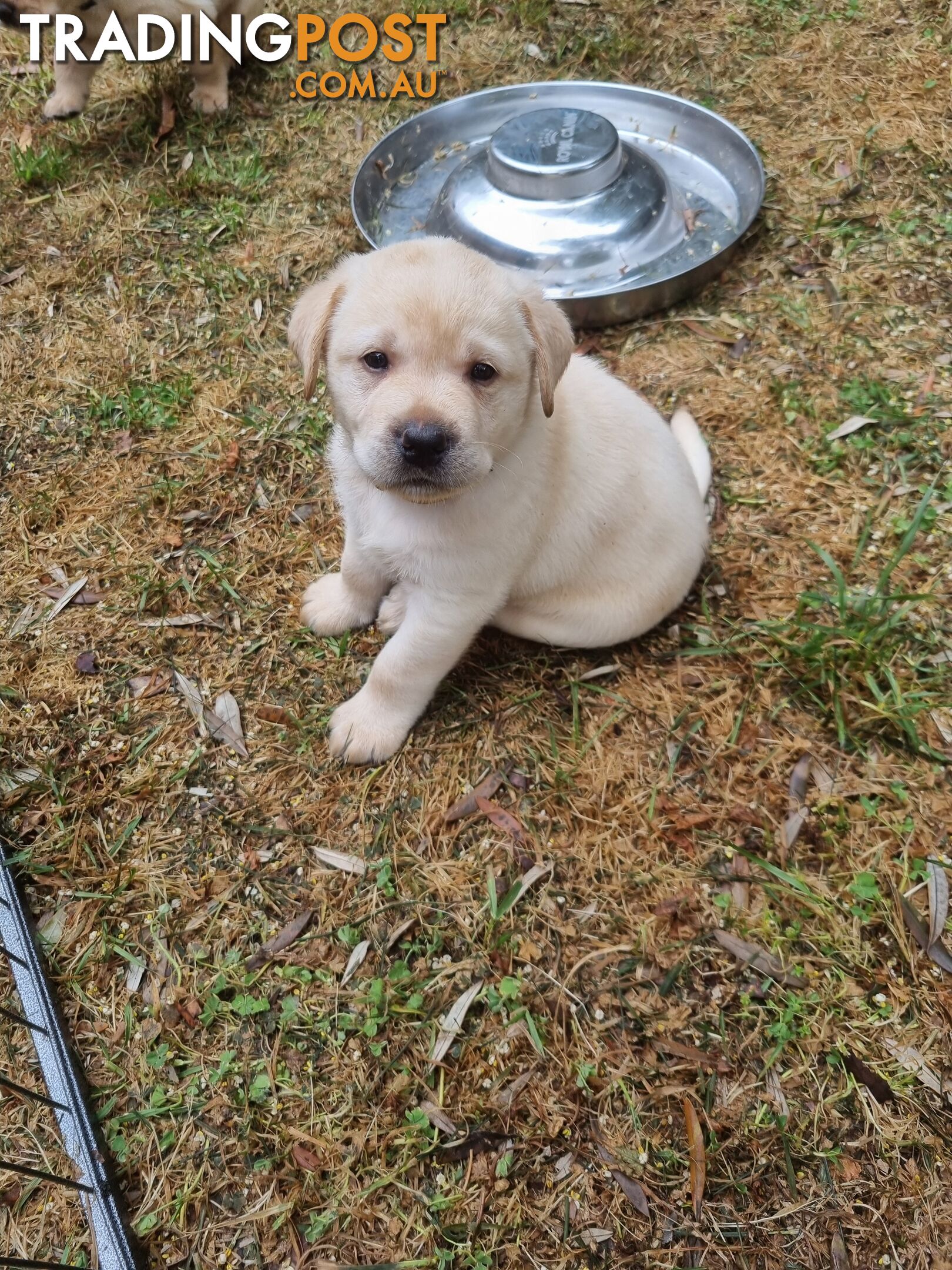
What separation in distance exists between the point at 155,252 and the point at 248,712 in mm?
2977

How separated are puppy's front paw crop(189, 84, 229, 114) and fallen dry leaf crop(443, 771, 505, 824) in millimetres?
4729

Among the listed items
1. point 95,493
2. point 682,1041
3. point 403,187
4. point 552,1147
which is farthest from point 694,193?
point 552,1147

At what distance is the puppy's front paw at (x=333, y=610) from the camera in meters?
3.18

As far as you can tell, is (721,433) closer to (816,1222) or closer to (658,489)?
(658,489)

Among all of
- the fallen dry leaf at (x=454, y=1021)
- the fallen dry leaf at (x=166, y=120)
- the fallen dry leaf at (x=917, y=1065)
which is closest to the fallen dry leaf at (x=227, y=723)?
the fallen dry leaf at (x=454, y=1021)

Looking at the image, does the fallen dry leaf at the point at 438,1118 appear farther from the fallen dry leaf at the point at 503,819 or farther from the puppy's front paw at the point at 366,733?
the puppy's front paw at the point at 366,733

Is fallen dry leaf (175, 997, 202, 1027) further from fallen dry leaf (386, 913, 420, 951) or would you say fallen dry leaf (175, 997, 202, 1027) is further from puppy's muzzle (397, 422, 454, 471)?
puppy's muzzle (397, 422, 454, 471)

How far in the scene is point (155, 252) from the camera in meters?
4.62

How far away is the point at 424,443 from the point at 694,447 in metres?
1.70

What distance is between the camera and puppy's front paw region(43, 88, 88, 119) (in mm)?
5098

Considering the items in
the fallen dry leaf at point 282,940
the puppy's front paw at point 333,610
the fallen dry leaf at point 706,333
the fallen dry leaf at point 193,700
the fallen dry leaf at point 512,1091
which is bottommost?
the fallen dry leaf at point 512,1091

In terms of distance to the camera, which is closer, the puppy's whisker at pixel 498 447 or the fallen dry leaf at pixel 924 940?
the puppy's whisker at pixel 498 447

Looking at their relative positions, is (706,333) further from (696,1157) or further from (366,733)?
(696,1157)

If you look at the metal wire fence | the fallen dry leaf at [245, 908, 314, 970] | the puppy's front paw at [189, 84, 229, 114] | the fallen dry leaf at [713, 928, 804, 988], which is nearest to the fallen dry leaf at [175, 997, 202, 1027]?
the fallen dry leaf at [245, 908, 314, 970]
